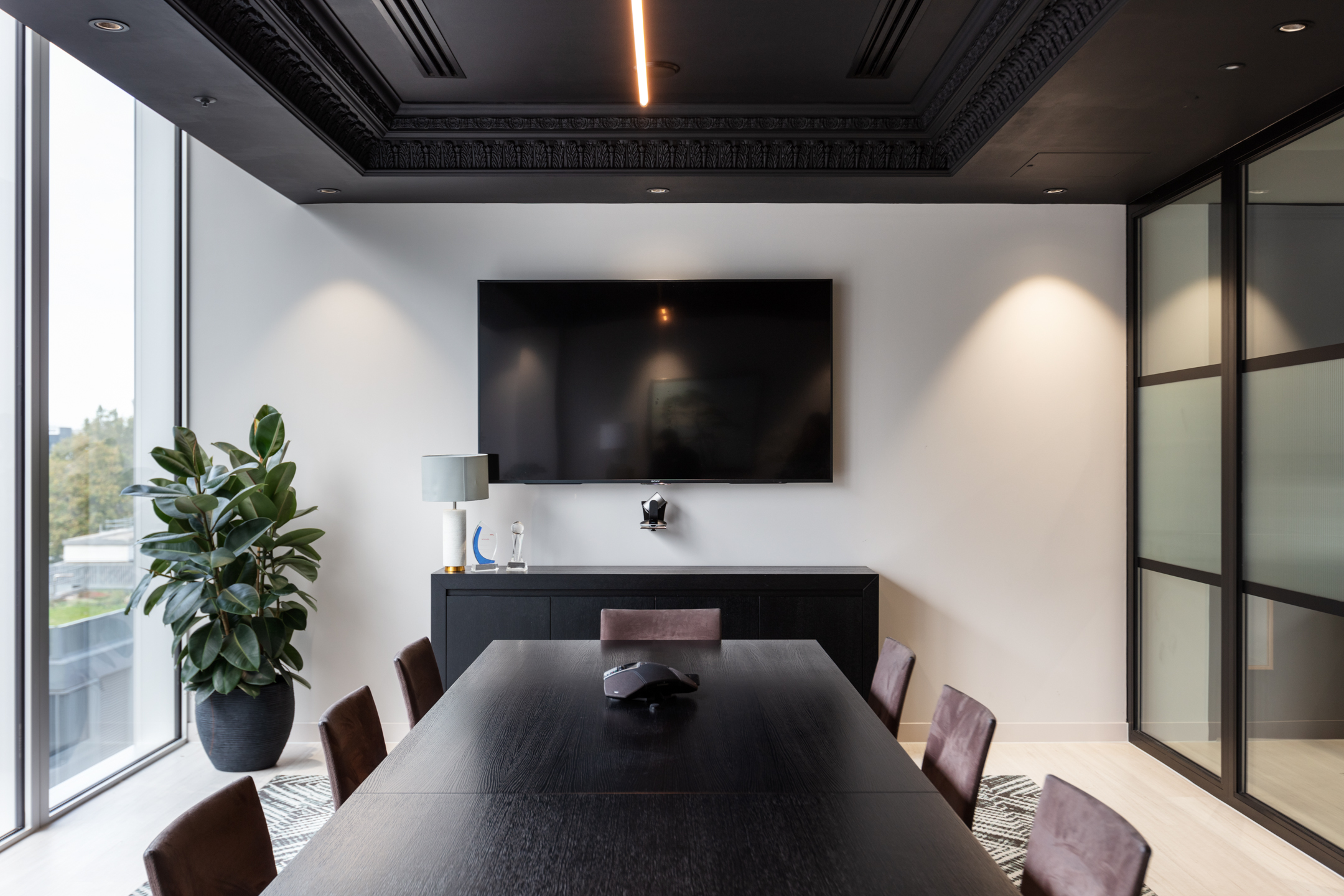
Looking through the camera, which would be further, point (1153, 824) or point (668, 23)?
point (1153, 824)

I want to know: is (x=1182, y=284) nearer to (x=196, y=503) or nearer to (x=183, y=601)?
(x=196, y=503)

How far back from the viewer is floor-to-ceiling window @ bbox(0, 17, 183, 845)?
356 centimetres

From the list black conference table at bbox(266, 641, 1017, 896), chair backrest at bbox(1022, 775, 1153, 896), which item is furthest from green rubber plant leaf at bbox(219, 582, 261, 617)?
chair backrest at bbox(1022, 775, 1153, 896)

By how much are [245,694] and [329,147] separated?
2621 mm

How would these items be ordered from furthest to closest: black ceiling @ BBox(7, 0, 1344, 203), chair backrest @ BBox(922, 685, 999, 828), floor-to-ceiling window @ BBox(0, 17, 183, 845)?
floor-to-ceiling window @ BBox(0, 17, 183, 845)
black ceiling @ BBox(7, 0, 1344, 203)
chair backrest @ BBox(922, 685, 999, 828)

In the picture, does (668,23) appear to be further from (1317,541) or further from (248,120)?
(1317,541)

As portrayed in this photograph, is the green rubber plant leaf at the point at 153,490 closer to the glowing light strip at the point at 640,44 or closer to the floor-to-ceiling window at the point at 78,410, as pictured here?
the floor-to-ceiling window at the point at 78,410

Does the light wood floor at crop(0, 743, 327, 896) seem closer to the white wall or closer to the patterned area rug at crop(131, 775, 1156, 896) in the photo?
the patterned area rug at crop(131, 775, 1156, 896)

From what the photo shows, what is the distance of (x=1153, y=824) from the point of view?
3.71m

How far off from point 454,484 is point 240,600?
1.10m

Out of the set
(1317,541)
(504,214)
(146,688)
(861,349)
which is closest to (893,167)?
(861,349)

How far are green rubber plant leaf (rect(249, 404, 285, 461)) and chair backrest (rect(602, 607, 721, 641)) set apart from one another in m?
2.06

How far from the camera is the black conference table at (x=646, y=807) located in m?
1.49

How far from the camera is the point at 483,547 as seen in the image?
4863 millimetres
